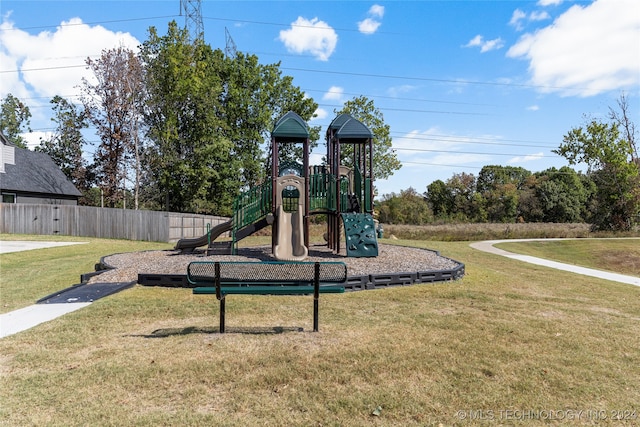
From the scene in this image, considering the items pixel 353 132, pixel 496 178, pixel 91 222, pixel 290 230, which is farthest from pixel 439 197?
pixel 290 230

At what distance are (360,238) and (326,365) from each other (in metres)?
7.06

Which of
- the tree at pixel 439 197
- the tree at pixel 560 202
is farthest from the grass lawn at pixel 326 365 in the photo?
the tree at pixel 439 197

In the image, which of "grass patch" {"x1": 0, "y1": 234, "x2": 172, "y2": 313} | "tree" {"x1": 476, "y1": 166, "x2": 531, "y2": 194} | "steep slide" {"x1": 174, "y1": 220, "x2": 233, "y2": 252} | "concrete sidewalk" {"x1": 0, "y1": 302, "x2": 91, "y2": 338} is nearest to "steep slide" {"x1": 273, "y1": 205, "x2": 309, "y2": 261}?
"steep slide" {"x1": 174, "y1": 220, "x2": 233, "y2": 252}

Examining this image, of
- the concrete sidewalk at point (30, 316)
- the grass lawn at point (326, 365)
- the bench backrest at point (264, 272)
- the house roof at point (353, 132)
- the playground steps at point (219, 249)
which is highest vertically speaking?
the house roof at point (353, 132)

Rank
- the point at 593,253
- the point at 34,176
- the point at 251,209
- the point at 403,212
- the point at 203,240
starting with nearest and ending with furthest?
the point at 251,209
the point at 203,240
the point at 593,253
the point at 34,176
the point at 403,212

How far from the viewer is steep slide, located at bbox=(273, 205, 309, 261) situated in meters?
10.6

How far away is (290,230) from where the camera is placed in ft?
36.0

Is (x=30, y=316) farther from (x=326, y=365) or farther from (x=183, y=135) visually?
(x=183, y=135)

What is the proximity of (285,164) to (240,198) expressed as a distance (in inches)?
97.4

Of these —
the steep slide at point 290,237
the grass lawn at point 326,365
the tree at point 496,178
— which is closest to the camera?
the grass lawn at point 326,365

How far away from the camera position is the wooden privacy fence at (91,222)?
21.7 metres

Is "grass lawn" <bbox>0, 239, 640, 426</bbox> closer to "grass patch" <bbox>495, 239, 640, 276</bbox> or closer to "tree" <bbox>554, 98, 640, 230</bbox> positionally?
"grass patch" <bbox>495, 239, 640, 276</bbox>

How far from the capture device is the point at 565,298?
7199mm

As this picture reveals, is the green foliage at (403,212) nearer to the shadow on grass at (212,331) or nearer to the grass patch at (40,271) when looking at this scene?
the grass patch at (40,271)
